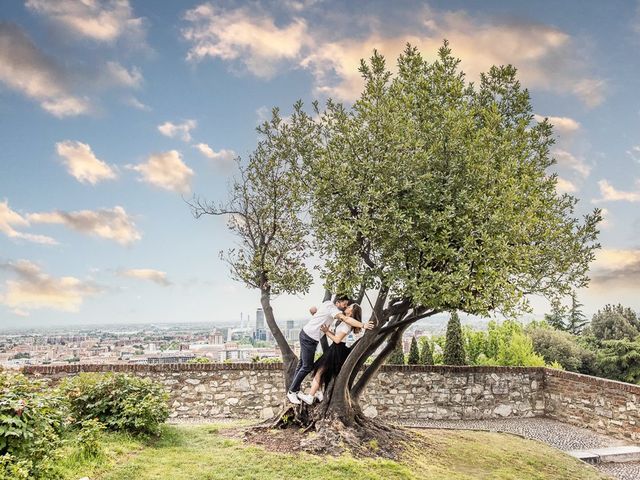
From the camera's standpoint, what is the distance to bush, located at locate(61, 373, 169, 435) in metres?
8.16

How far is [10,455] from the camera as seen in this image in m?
5.11

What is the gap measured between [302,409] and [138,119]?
1014cm

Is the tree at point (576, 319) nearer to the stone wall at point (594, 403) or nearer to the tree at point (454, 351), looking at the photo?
the stone wall at point (594, 403)

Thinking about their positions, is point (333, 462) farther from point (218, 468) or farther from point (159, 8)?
point (159, 8)

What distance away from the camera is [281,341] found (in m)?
10.7

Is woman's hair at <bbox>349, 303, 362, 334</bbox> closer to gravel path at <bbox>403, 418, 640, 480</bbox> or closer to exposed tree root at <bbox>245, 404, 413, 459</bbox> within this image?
exposed tree root at <bbox>245, 404, 413, 459</bbox>

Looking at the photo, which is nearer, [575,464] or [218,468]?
[218,468]

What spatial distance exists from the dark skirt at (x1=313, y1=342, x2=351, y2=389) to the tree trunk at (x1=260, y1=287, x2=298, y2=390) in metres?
1.14

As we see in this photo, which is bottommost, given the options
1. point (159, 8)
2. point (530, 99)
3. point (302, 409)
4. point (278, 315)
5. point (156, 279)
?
point (302, 409)

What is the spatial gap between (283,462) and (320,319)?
2593 mm

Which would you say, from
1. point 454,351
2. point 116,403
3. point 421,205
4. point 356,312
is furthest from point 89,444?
point 454,351

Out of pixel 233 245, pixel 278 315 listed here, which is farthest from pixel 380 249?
pixel 233 245

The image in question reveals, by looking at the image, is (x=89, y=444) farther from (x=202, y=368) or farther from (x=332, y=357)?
(x=202, y=368)

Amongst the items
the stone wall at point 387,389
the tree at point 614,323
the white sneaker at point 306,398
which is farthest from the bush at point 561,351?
the white sneaker at point 306,398
